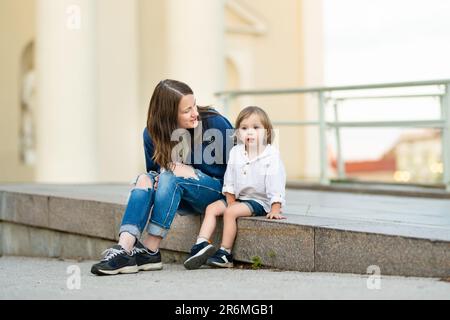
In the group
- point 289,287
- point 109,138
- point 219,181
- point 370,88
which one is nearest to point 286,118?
point 109,138

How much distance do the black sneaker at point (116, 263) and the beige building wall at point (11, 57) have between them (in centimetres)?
907

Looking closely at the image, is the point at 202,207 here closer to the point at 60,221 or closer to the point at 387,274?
the point at 387,274

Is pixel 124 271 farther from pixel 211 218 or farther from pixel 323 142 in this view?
pixel 323 142

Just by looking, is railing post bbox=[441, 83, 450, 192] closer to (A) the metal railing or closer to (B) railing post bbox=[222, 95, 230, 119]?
(A) the metal railing

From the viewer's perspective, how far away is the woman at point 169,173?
16.0 ft

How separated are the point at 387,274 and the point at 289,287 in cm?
61

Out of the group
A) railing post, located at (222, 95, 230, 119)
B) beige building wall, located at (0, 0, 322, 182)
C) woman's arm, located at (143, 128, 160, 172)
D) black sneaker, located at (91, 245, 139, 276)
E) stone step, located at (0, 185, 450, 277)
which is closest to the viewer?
stone step, located at (0, 185, 450, 277)

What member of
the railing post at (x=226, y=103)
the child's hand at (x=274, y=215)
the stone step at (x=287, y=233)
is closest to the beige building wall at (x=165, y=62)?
the railing post at (x=226, y=103)

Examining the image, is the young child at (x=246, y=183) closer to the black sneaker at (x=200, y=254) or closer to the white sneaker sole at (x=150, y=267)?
the black sneaker at (x=200, y=254)

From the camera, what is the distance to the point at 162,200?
193 inches

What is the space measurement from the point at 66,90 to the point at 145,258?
541 centimetres

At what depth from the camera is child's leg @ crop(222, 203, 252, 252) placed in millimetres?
5051

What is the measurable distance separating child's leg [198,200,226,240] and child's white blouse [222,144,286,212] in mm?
108

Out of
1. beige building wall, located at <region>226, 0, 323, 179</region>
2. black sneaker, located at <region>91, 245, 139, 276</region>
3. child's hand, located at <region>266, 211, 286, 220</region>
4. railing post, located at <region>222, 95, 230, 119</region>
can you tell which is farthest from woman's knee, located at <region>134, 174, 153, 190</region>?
Result: beige building wall, located at <region>226, 0, 323, 179</region>
